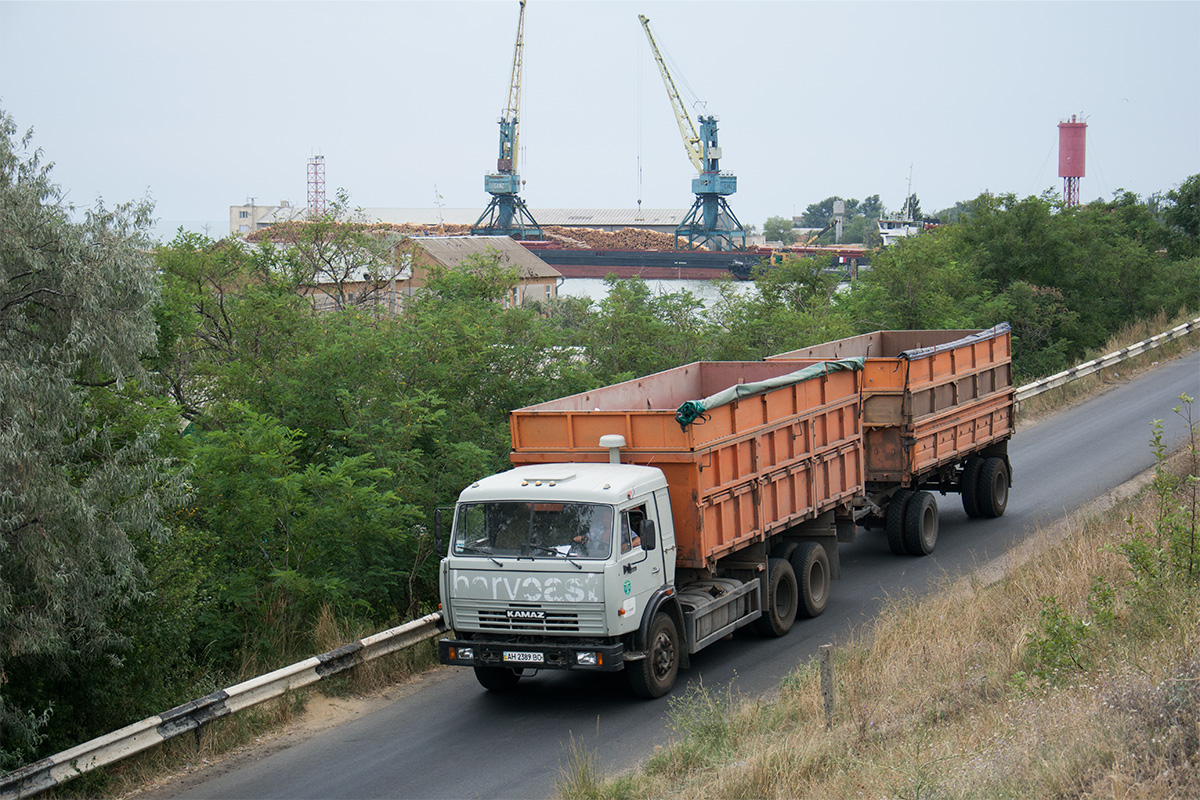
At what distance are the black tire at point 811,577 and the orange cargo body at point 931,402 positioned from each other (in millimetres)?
2434

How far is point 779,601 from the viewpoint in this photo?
43.4 ft

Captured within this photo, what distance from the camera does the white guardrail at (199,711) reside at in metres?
A: 9.05

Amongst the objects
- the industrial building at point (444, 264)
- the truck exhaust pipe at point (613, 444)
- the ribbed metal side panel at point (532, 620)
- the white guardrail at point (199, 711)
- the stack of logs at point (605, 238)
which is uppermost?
the stack of logs at point (605, 238)

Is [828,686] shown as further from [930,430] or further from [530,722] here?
[930,430]

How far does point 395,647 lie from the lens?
12547 mm

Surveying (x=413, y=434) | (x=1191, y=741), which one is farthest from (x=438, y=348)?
(x=1191, y=741)

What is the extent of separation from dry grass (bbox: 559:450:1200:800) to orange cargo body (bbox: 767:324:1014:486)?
4.04 metres

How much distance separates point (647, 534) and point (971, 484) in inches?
355

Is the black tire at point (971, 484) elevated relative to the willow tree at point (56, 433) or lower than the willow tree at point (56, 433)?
lower

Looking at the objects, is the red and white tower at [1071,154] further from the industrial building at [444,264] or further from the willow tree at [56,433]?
the willow tree at [56,433]

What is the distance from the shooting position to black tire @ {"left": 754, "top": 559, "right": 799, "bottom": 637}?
42.2 ft

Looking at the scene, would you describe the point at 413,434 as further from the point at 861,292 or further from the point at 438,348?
the point at 861,292

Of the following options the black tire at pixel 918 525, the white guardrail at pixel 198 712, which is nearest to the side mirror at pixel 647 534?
the white guardrail at pixel 198 712

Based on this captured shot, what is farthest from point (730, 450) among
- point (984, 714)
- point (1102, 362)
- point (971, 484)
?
point (1102, 362)
